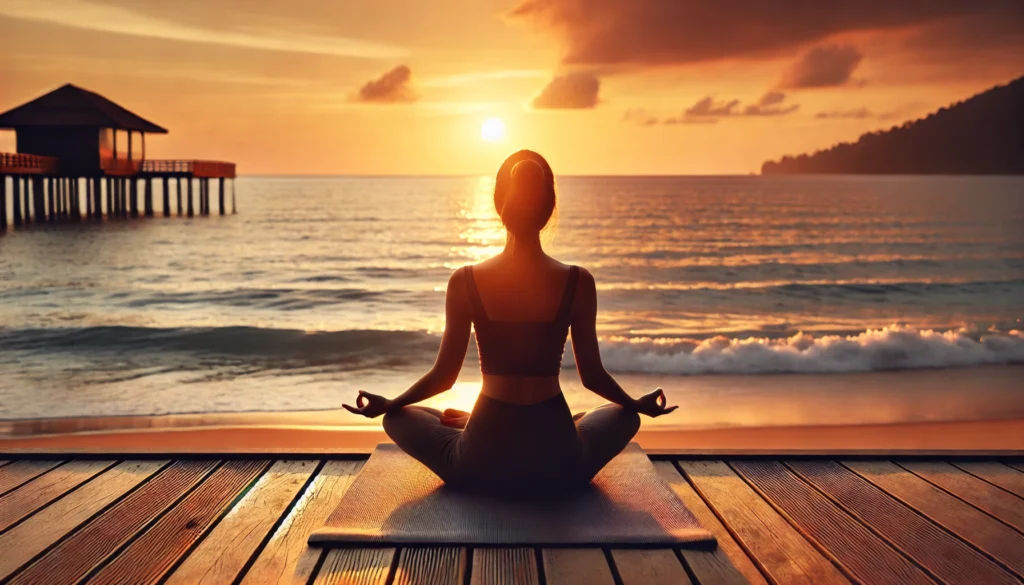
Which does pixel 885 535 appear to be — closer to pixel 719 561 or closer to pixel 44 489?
pixel 719 561

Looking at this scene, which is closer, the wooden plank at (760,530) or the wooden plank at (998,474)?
the wooden plank at (760,530)

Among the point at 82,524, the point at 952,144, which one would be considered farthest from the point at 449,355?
the point at 952,144

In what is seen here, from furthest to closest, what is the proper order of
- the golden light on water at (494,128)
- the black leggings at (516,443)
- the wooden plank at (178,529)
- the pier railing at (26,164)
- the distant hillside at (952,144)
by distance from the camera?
the distant hillside at (952,144)
the golden light on water at (494,128)
the pier railing at (26,164)
the black leggings at (516,443)
the wooden plank at (178,529)

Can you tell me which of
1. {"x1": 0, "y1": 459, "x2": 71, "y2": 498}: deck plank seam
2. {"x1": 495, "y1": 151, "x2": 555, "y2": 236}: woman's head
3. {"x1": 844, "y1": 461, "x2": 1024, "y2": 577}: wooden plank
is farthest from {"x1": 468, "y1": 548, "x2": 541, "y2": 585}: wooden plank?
{"x1": 0, "y1": 459, "x2": 71, "y2": 498}: deck plank seam

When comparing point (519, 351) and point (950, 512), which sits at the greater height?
point (519, 351)

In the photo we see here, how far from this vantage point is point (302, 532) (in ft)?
9.79

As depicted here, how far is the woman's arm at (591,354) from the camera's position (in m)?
3.12

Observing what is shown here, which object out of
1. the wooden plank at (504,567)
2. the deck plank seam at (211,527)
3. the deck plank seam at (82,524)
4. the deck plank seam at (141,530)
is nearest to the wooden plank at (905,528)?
the wooden plank at (504,567)

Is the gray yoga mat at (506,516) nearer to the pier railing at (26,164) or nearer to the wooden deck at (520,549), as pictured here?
the wooden deck at (520,549)

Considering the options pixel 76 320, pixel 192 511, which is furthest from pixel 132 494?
pixel 76 320

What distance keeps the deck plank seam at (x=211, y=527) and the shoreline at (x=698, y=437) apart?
223 cm

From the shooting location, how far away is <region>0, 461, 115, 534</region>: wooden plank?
3193 millimetres

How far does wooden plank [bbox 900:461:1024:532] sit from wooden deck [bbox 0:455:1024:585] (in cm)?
1

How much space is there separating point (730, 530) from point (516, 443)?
0.79 metres
